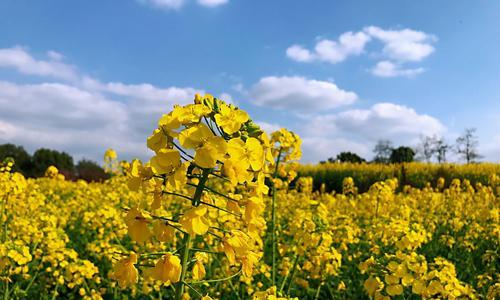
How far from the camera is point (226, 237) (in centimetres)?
186

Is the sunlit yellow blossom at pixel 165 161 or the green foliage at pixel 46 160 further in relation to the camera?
the green foliage at pixel 46 160

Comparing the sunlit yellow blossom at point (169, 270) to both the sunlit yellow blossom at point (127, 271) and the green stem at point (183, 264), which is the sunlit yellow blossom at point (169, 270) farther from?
the sunlit yellow blossom at point (127, 271)

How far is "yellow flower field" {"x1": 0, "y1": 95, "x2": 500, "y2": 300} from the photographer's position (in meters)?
1.74

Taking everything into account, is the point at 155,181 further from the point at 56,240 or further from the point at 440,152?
the point at 440,152

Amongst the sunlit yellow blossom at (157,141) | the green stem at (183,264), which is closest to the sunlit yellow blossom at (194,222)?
the green stem at (183,264)

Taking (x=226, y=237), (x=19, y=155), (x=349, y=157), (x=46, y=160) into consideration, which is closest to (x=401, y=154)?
(x=349, y=157)

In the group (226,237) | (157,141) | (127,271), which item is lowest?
(127,271)

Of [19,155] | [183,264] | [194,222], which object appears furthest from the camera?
[19,155]

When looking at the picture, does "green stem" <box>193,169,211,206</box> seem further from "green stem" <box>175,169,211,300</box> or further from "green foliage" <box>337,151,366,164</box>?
"green foliage" <box>337,151,366,164</box>

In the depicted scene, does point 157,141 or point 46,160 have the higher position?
point 46,160

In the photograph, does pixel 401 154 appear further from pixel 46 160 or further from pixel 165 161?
pixel 165 161

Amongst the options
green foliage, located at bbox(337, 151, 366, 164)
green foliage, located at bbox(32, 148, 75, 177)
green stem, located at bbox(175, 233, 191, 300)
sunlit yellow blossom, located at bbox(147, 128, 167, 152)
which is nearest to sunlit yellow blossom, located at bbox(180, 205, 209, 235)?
green stem, located at bbox(175, 233, 191, 300)

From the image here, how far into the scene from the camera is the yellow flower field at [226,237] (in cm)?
174

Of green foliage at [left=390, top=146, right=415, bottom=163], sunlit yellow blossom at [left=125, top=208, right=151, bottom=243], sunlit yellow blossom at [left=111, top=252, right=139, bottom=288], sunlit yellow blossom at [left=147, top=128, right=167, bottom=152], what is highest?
green foliage at [left=390, top=146, right=415, bottom=163]
